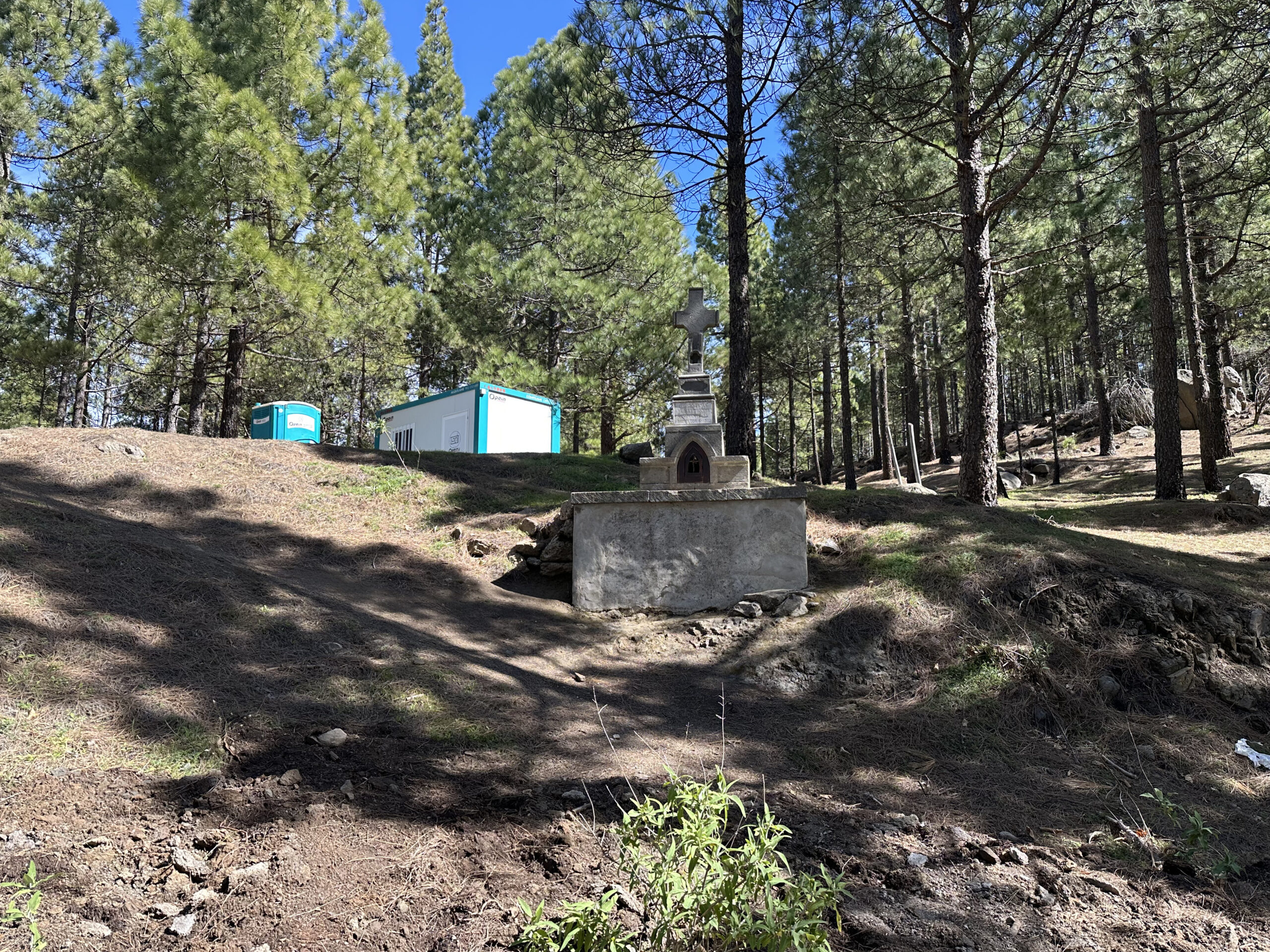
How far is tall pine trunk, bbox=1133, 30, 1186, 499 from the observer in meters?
11.1

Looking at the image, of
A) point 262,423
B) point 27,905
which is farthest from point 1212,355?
point 262,423

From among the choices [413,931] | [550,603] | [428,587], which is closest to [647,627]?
[550,603]

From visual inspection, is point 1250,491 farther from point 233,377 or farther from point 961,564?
point 233,377

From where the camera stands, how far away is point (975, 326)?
922 centimetres

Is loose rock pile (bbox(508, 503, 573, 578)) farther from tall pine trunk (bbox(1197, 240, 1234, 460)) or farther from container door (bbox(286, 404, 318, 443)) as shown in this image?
tall pine trunk (bbox(1197, 240, 1234, 460))

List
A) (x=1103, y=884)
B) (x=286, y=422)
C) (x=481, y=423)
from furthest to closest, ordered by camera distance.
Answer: (x=286, y=422) < (x=481, y=423) < (x=1103, y=884)

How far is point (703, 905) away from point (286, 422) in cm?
1558

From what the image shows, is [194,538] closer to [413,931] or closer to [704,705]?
[704,705]

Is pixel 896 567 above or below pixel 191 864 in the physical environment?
above

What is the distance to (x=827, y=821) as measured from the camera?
3.37 metres

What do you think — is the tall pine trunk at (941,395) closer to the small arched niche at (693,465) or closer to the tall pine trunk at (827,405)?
the tall pine trunk at (827,405)

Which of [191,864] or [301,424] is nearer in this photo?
[191,864]

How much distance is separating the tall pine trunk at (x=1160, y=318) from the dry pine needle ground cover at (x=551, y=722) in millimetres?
3372

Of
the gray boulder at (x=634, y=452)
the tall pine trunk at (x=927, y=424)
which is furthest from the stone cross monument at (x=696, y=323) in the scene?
the tall pine trunk at (x=927, y=424)
